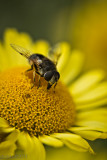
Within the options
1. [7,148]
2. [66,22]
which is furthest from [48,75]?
[66,22]

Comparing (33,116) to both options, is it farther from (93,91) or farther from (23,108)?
(93,91)

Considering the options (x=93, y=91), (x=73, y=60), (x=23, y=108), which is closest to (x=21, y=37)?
(x=73, y=60)

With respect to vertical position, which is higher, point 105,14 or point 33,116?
point 105,14

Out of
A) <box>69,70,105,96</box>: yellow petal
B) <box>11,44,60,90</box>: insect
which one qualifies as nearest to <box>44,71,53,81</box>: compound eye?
<box>11,44,60,90</box>: insect

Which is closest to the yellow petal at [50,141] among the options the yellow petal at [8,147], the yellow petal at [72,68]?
the yellow petal at [8,147]

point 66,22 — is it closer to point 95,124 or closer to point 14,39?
point 14,39

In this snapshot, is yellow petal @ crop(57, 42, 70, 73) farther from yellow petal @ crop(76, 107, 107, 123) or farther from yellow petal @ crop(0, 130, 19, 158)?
yellow petal @ crop(0, 130, 19, 158)

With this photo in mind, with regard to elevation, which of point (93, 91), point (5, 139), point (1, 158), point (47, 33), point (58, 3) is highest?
point (58, 3)
